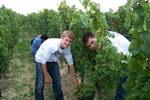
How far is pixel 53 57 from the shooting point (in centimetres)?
492

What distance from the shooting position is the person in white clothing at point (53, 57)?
4.42 metres

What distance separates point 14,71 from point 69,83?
2.67 metres

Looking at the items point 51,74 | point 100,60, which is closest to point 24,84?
point 51,74

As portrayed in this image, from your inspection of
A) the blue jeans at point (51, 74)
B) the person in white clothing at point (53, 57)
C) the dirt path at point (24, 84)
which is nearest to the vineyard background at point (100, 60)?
the dirt path at point (24, 84)

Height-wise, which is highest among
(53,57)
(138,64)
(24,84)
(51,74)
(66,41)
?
(66,41)

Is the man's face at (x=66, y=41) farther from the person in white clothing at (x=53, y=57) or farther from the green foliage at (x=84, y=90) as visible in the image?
the green foliage at (x=84, y=90)

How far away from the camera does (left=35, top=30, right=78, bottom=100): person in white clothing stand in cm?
442

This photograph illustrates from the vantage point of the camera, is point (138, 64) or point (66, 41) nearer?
point (138, 64)

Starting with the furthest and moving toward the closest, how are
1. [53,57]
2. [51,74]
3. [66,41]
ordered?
[51,74]
[53,57]
[66,41]

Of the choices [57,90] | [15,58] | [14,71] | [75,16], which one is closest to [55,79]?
[57,90]

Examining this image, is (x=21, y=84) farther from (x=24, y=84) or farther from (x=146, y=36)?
(x=146, y=36)

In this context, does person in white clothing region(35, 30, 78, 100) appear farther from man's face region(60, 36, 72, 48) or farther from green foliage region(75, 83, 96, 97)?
green foliage region(75, 83, 96, 97)

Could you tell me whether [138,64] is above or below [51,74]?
above

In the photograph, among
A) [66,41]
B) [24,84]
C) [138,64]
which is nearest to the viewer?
[138,64]
